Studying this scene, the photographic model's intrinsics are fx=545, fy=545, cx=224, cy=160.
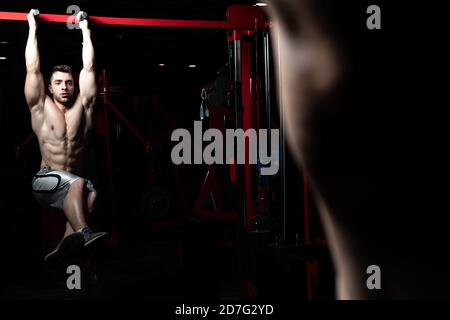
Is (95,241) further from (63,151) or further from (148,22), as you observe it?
(148,22)

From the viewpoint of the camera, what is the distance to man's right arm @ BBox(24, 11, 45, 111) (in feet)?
9.02

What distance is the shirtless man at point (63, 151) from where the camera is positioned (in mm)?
2852

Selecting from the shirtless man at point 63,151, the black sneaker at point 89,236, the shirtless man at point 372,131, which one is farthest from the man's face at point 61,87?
the shirtless man at point 372,131

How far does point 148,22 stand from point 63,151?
822mm

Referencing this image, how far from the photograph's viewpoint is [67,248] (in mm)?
2857

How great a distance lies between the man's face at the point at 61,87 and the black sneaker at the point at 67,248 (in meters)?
0.71

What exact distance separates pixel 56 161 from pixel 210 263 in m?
0.97

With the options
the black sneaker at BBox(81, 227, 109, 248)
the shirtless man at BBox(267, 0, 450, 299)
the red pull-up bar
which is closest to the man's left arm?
the red pull-up bar

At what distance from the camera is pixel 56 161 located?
287 centimetres

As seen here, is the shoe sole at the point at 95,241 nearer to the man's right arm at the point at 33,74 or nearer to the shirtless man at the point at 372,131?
the man's right arm at the point at 33,74

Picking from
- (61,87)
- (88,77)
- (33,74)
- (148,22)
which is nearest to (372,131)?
(148,22)

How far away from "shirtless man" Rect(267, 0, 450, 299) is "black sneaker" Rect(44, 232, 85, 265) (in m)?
1.26
